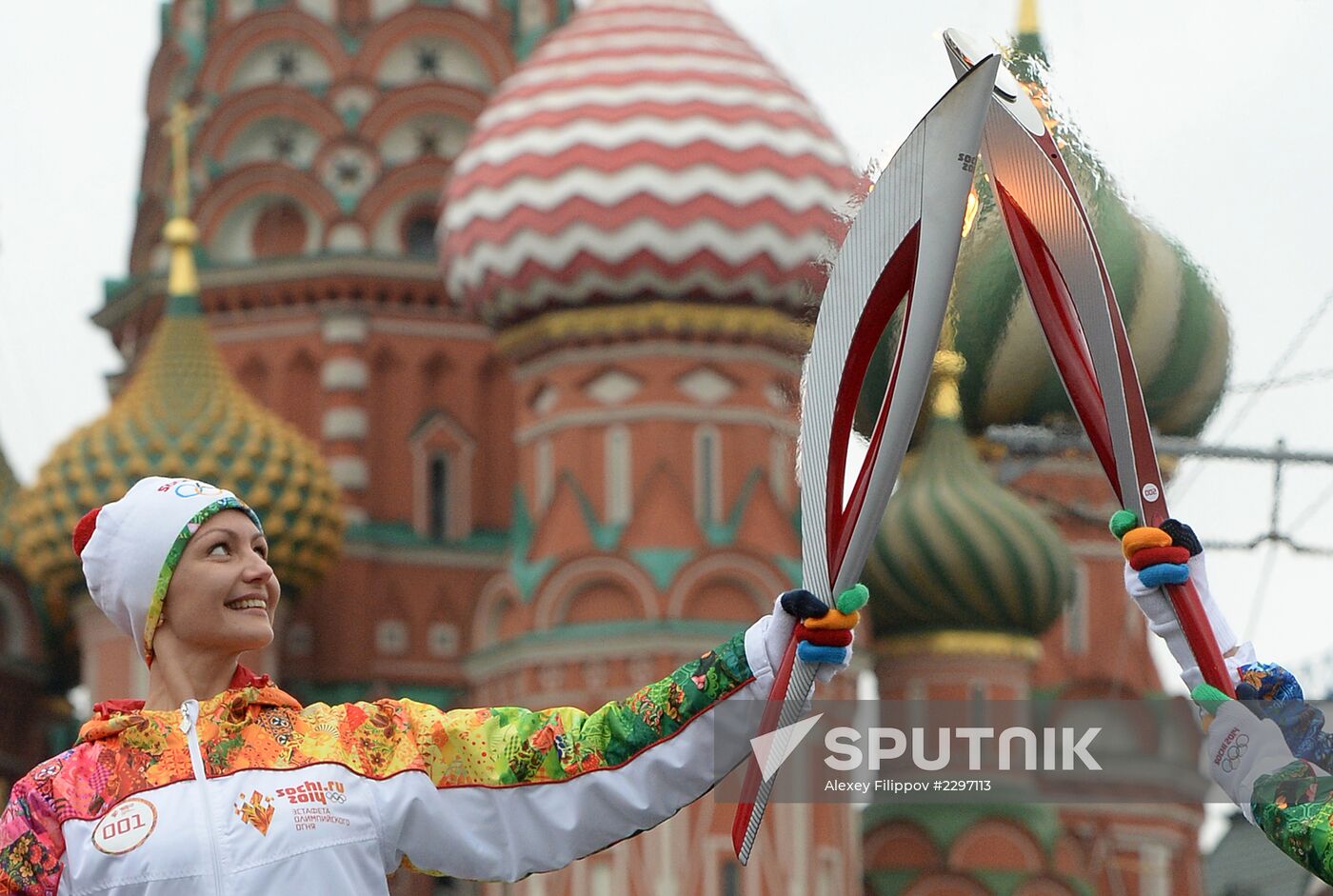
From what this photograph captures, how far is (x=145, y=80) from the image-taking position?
98.7ft

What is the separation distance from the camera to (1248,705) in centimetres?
522

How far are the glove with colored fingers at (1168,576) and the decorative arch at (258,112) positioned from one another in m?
23.6

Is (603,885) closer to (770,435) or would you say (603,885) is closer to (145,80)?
(770,435)

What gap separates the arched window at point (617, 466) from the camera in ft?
80.7

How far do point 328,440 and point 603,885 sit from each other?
6.57 m

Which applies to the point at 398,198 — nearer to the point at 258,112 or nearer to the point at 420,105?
the point at 420,105

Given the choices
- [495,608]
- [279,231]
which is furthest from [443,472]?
[495,608]

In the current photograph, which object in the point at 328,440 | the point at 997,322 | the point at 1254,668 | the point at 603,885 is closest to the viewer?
the point at 1254,668

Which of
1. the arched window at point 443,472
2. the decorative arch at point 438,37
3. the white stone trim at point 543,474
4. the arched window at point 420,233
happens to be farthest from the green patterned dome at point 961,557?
the decorative arch at point 438,37

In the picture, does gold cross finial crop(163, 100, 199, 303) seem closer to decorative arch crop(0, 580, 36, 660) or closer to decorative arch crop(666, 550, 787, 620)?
decorative arch crop(0, 580, 36, 660)

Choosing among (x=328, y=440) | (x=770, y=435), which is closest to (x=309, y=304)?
(x=328, y=440)

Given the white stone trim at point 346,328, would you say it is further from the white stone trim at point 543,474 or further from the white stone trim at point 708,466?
the white stone trim at point 708,466

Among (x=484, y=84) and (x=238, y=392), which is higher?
(x=484, y=84)

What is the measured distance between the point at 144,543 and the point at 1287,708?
1911 mm
